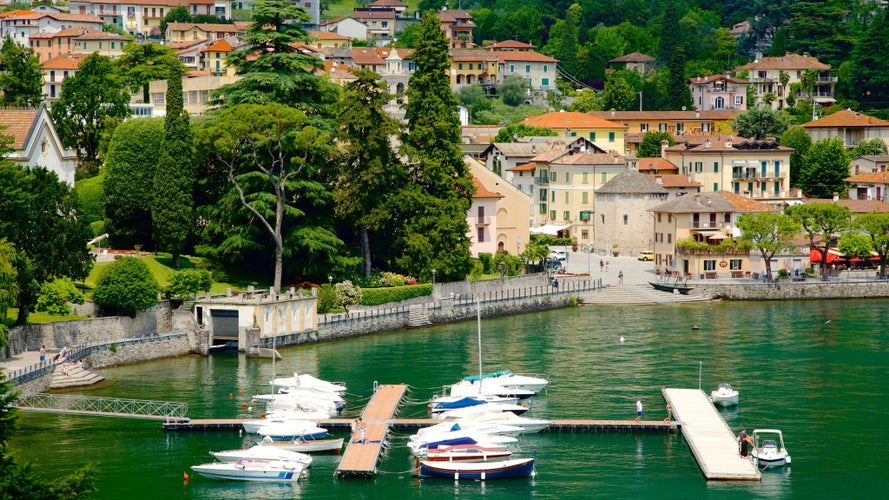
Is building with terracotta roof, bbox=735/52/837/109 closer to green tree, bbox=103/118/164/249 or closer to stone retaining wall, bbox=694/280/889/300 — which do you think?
stone retaining wall, bbox=694/280/889/300

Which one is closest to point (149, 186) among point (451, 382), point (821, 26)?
point (451, 382)

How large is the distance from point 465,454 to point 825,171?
257 ft

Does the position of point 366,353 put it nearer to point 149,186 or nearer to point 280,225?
point 280,225

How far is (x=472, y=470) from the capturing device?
177 feet

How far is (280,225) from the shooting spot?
84.9m

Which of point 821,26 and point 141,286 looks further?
point 821,26

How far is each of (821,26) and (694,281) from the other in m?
88.6

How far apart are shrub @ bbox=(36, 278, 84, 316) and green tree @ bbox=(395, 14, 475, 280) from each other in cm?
2231

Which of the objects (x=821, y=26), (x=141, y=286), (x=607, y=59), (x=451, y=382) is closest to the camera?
(x=451, y=382)

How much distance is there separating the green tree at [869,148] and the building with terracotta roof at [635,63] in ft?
185

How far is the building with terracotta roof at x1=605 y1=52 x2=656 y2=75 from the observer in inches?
7539

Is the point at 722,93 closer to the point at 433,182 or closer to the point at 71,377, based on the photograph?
the point at 433,182

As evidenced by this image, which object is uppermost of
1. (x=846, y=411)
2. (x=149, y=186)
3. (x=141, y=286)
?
(x=149, y=186)

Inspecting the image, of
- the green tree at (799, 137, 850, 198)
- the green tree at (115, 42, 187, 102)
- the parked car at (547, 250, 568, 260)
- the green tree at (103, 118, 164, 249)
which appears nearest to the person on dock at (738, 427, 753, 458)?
the green tree at (103, 118, 164, 249)
